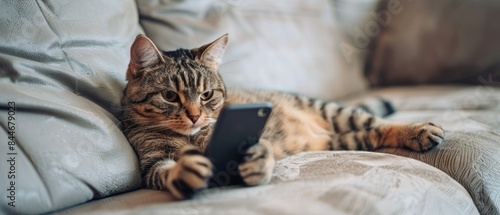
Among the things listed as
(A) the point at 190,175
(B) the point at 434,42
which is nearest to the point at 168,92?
(A) the point at 190,175

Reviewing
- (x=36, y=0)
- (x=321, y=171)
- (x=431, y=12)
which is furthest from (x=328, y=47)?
(x=36, y=0)

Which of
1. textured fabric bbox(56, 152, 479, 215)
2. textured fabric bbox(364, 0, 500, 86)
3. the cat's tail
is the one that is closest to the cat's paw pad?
textured fabric bbox(56, 152, 479, 215)

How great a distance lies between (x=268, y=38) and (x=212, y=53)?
22.0 inches

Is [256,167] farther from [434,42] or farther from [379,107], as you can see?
[434,42]

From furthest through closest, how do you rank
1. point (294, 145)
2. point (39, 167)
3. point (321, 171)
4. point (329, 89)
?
point (329, 89)
point (294, 145)
point (321, 171)
point (39, 167)

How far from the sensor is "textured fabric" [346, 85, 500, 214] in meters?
1.08

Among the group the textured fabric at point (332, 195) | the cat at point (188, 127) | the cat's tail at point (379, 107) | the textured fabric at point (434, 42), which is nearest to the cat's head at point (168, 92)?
the cat at point (188, 127)

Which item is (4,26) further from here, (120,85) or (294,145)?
(294,145)

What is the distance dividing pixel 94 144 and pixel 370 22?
146cm

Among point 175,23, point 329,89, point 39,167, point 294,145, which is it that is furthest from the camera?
→ point 329,89

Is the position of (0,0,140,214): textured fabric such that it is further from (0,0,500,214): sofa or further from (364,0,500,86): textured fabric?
(364,0,500,86): textured fabric

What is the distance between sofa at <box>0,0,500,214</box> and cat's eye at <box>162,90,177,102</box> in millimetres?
129

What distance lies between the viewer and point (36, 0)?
1065 mm

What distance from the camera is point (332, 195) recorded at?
0.83 m
